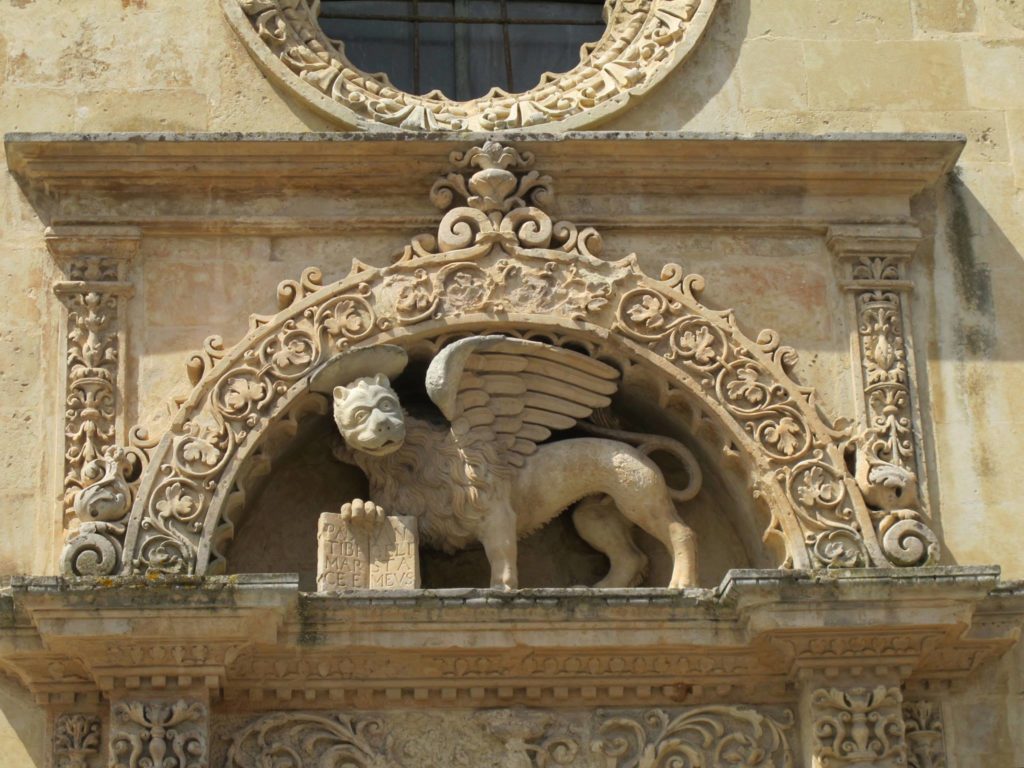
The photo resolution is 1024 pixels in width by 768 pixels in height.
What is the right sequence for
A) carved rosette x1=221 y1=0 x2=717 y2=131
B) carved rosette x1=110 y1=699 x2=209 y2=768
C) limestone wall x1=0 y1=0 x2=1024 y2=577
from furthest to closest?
carved rosette x1=221 y1=0 x2=717 y2=131, limestone wall x1=0 y1=0 x2=1024 y2=577, carved rosette x1=110 y1=699 x2=209 y2=768

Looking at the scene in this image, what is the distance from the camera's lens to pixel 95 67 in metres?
11.4

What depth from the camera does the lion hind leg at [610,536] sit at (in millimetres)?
10906

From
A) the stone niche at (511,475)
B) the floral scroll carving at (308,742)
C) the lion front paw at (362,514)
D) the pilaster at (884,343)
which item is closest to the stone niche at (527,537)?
the stone niche at (511,475)

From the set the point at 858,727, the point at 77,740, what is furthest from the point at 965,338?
the point at 77,740

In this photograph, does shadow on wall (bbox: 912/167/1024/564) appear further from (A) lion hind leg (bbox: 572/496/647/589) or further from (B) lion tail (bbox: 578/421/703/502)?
(A) lion hind leg (bbox: 572/496/647/589)

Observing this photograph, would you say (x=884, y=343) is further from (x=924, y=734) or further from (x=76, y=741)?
(x=76, y=741)

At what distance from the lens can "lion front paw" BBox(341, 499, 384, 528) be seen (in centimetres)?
1052

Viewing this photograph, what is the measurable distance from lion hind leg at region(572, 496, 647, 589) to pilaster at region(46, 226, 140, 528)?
1.87m

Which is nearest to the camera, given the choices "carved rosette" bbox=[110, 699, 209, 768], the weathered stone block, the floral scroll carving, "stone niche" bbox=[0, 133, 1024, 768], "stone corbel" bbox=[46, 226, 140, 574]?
"carved rosette" bbox=[110, 699, 209, 768]

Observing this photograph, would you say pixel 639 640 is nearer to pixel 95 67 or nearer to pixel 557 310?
pixel 557 310

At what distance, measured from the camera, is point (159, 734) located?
10.1 m

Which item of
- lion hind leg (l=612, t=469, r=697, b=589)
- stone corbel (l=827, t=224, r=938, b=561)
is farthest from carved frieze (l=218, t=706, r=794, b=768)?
stone corbel (l=827, t=224, r=938, b=561)

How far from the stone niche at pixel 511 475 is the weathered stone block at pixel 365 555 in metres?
0.07

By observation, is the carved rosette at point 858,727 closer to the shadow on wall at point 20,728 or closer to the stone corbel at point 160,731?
the stone corbel at point 160,731
